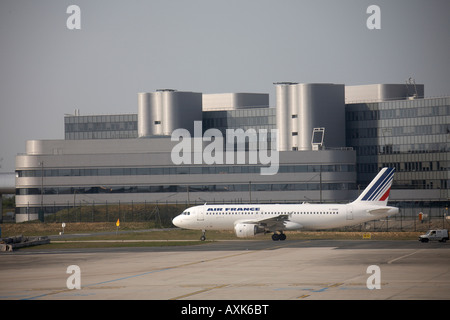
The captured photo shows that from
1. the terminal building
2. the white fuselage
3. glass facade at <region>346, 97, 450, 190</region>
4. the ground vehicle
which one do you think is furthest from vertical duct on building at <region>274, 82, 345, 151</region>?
the ground vehicle

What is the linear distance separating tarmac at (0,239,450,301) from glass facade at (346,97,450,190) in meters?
78.6

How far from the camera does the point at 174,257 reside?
169 feet

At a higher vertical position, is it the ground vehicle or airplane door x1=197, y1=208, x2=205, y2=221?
airplane door x1=197, y1=208, x2=205, y2=221

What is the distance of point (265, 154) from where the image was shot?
12738cm

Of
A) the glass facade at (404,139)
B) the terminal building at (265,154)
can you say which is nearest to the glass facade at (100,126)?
the terminal building at (265,154)

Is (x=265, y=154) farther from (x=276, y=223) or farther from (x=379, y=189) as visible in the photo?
(x=379, y=189)

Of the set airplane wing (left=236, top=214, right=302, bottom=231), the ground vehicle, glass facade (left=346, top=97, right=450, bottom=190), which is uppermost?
glass facade (left=346, top=97, right=450, bottom=190)

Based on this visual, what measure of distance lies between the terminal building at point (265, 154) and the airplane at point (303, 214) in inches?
1788

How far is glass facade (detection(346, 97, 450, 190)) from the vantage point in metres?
135

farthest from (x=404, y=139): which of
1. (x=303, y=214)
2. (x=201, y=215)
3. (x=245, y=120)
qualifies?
(x=201, y=215)

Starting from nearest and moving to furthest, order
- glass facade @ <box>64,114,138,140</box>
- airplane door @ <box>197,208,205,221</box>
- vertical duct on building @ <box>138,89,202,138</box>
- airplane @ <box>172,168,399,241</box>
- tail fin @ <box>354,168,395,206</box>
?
airplane @ <box>172,168,399,241</box>, tail fin @ <box>354,168,395,206</box>, airplane door @ <box>197,208,205,221</box>, vertical duct on building @ <box>138,89,202,138</box>, glass facade @ <box>64,114,138,140</box>

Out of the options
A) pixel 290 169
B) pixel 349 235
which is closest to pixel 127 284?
pixel 349 235

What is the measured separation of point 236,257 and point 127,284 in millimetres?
16273

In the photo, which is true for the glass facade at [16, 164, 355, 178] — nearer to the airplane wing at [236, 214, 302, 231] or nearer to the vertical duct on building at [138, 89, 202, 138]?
the vertical duct on building at [138, 89, 202, 138]
